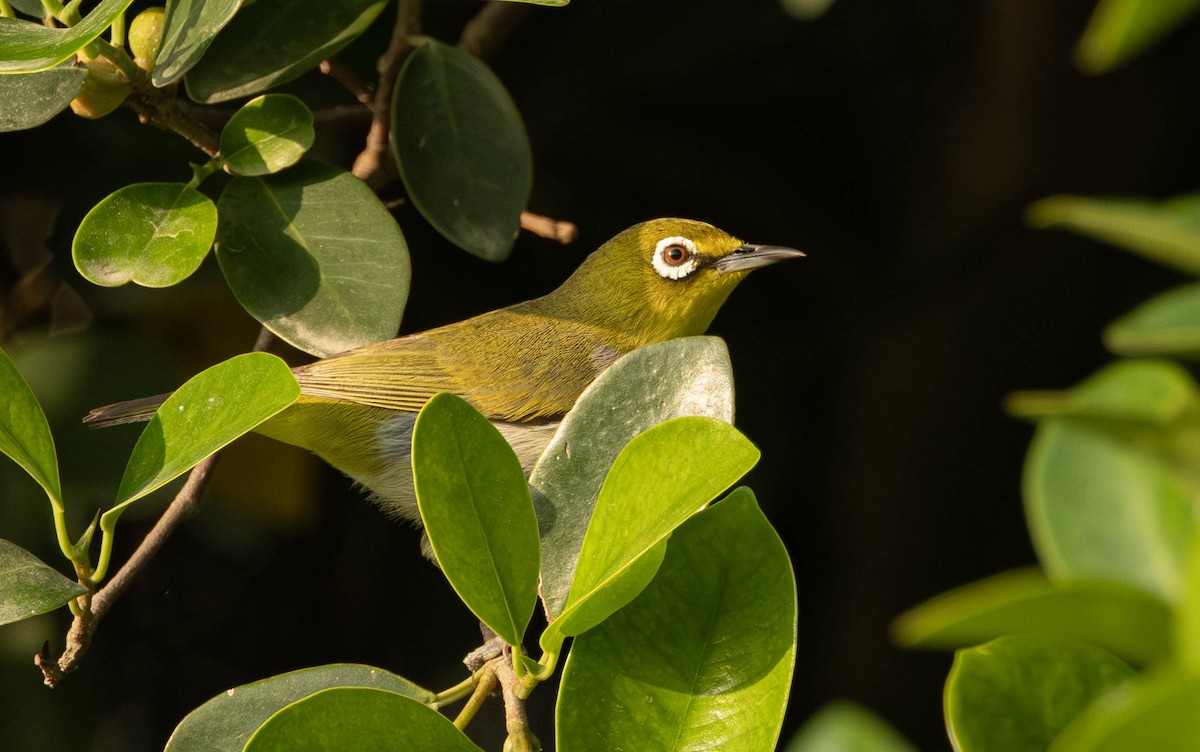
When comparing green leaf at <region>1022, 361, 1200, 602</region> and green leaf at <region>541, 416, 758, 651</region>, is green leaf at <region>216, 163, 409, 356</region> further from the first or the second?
green leaf at <region>1022, 361, 1200, 602</region>

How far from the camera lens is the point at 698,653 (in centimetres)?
122

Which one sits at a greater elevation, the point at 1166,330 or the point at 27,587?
the point at 1166,330

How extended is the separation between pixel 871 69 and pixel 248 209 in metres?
2.55

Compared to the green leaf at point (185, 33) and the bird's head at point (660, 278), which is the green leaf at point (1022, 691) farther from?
the bird's head at point (660, 278)

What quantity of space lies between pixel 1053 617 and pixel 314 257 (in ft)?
5.36

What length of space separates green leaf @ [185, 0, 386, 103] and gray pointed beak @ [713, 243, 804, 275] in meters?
1.24

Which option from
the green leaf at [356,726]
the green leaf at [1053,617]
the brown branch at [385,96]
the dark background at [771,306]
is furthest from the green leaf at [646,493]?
the dark background at [771,306]

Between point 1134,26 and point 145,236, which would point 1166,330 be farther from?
point 145,236

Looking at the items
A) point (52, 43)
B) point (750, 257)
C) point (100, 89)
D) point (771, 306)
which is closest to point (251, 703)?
point (52, 43)

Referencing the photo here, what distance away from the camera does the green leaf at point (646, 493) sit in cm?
114

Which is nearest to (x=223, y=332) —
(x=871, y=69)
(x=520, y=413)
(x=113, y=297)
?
(x=113, y=297)

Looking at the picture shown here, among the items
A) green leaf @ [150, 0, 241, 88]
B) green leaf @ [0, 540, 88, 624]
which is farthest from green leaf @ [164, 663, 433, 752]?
green leaf @ [150, 0, 241, 88]

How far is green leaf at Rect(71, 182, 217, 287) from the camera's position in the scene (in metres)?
1.80

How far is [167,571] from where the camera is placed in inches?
129
